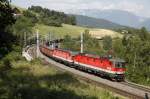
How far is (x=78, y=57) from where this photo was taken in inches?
2749

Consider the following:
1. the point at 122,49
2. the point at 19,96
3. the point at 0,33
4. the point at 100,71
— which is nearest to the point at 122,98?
the point at 19,96

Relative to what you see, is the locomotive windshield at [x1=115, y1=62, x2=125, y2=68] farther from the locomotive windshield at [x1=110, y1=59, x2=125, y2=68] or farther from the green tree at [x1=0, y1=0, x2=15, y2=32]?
the green tree at [x1=0, y1=0, x2=15, y2=32]

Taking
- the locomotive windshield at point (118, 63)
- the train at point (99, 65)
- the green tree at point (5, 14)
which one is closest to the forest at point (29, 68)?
the green tree at point (5, 14)

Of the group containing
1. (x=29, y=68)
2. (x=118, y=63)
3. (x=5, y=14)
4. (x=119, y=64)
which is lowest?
(x=29, y=68)

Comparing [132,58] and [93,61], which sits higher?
[93,61]

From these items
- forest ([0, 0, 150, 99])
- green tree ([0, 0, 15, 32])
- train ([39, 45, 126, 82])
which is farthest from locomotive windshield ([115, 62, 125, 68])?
green tree ([0, 0, 15, 32])

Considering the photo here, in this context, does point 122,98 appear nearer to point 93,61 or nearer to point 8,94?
point 8,94

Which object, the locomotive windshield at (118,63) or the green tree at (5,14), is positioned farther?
the locomotive windshield at (118,63)

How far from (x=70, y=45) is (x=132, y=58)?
31405 mm

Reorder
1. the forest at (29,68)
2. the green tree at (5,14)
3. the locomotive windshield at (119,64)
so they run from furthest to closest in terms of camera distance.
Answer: the locomotive windshield at (119,64), the forest at (29,68), the green tree at (5,14)

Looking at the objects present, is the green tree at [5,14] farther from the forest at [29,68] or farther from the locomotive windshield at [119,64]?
the locomotive windshield at [119,64]

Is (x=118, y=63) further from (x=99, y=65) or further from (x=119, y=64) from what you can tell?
(x=99, y=65)

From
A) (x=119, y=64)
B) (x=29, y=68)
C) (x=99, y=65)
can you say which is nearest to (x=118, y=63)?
(x=119, y=64)

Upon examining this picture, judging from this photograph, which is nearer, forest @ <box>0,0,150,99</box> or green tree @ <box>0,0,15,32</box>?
green tree @ <box>0,0,15,32</box>
